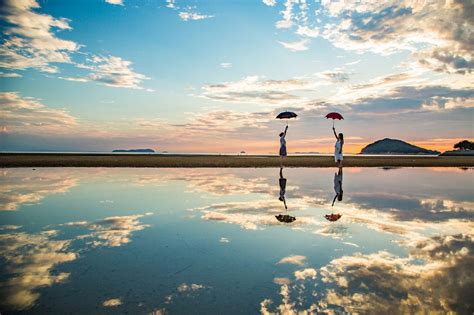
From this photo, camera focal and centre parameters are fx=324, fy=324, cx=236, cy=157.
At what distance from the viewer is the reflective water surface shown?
432cm

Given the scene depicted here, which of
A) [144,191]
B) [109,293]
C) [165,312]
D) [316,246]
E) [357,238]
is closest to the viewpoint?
[165,312]

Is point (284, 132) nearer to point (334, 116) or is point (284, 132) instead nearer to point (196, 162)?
point (334, 116)

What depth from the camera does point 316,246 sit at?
22.6ft

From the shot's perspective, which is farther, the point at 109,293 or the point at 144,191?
the point at 144,191

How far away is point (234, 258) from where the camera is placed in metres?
6.06

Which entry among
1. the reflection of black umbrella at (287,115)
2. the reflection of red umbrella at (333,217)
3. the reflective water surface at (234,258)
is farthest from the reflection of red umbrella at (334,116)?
the reflection of red umbrella at (333,217)

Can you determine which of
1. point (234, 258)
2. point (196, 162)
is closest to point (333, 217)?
point (234, 258)

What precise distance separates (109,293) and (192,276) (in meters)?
1.26

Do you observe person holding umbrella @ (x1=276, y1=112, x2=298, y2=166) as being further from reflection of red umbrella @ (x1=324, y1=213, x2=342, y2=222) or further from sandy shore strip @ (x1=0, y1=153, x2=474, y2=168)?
reflection of red umbrella @ (x1=324, y1=213, x2=342, y2=222)

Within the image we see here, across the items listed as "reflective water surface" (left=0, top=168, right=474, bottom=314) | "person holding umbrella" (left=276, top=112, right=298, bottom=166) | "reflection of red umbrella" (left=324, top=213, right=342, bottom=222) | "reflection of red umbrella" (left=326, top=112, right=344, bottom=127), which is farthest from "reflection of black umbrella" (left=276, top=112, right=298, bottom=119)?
"reflection of red umbrella" (left=324, top=213, right=342, bottom=222)

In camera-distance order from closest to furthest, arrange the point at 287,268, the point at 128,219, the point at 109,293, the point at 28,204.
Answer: the point at 109,293 → the point at 287,268 → the point at 128,219 → the point at 28,204

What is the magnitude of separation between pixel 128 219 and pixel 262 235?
419 cm

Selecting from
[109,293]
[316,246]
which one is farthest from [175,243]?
[316,246]

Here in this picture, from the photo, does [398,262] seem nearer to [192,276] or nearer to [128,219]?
[192,276]
